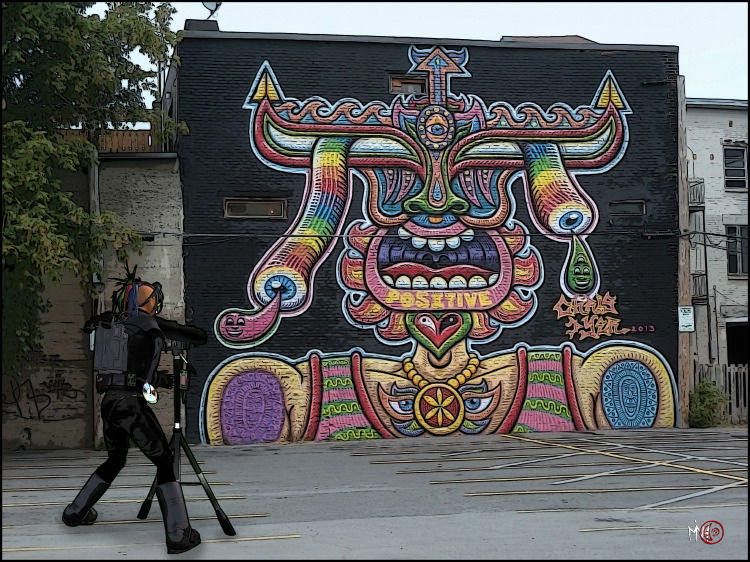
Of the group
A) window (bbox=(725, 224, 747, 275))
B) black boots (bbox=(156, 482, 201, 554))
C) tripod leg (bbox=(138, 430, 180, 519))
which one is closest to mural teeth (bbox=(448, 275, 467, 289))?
tripod leg (bbox=(138, 430, 180, 519))

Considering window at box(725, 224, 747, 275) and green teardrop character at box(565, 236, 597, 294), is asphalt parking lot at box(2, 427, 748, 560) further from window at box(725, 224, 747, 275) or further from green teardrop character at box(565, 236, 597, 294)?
window at box(725, 224, 747, 275)

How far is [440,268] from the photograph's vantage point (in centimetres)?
1948

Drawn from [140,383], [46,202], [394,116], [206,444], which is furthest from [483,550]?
[394,116]

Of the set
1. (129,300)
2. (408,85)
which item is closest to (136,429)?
(129,300)

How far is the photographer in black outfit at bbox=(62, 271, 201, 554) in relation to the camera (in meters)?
8.95

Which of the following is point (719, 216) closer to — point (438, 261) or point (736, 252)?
point (736, 252)

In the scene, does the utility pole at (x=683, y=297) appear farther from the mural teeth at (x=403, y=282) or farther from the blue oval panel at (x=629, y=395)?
the mural teeth at (x=403, y=282)

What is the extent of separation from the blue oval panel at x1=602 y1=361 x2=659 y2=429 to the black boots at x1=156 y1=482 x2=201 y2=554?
12792 millimetres

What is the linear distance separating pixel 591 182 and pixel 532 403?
177 inches

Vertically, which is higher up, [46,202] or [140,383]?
[46,202]

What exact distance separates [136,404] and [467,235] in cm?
1127

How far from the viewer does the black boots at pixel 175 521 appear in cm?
859

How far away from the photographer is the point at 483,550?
8.63 m

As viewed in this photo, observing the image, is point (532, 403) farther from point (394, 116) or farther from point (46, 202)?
point (46, 202)
